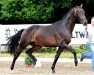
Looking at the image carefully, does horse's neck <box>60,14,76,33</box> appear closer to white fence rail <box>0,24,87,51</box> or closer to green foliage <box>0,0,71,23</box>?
white fence rail <box>0,24,87,51</box>

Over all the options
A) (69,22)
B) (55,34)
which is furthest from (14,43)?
(69,22)

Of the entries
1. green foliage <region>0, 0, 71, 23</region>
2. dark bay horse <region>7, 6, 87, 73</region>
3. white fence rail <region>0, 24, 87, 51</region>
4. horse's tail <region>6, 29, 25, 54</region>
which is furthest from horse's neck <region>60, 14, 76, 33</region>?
green foliage <region>0, 0, 71, 23</region>

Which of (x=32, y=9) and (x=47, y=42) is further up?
(x=47, y=42)

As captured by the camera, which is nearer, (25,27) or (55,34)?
(55,34)

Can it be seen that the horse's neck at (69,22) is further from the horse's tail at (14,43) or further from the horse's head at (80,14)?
the horse's tail at (14,43)

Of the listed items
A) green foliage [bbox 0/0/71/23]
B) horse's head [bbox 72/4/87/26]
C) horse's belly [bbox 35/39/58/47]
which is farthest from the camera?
green foliage [bbox 0/0/71/23]

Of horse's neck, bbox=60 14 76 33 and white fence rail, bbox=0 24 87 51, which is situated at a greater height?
horse's neck, bbox=60 14 76 33

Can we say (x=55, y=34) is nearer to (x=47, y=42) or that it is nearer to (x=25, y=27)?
(x=47, y=42)

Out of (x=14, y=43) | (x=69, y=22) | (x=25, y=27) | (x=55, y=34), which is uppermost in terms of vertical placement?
(x=69, y=22)

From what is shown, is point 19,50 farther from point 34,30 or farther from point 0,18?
point 0,18

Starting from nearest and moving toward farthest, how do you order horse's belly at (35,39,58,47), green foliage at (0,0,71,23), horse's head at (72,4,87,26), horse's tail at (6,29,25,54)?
horse's head at (72,4,87,26) → horse's belly at (35,39,58,47) → horse's tail at (6,29,25,54) → green foliage at (0,0,71,23)

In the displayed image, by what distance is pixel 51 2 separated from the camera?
26.2 metres

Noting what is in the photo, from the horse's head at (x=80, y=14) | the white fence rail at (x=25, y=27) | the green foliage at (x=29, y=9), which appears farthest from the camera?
the green foliage at (x=29, y=9)

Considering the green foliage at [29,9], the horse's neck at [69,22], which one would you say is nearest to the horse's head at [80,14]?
the horse's neck at [69,22]
